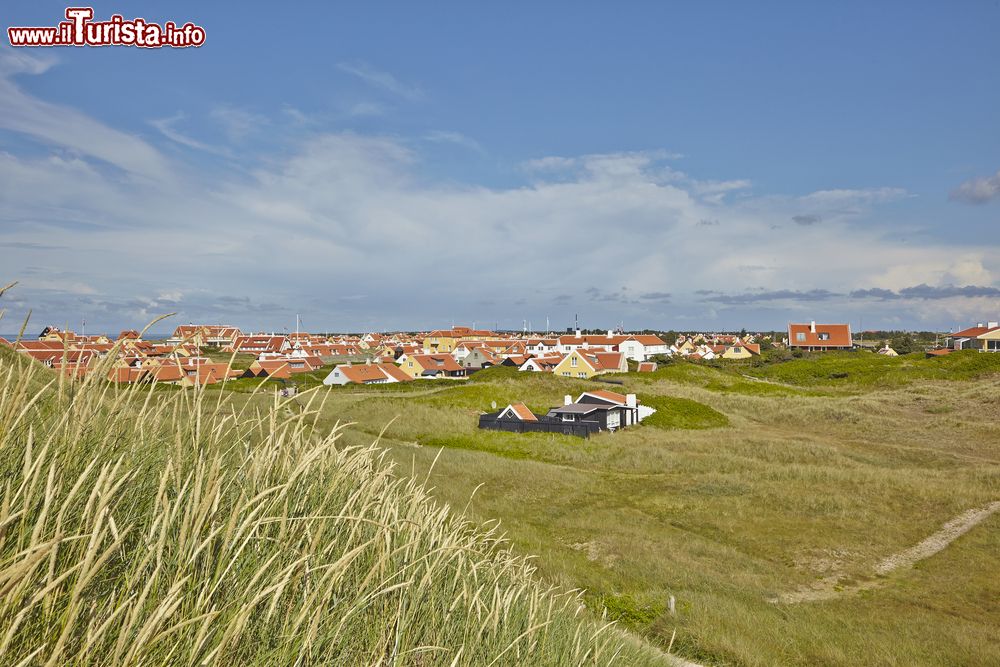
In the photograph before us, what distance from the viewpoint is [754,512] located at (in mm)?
22250

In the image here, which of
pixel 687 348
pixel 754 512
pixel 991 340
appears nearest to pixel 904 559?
pixel 754 512

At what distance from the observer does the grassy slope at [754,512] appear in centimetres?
1178

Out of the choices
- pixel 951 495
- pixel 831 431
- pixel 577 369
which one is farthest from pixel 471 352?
pixel 951 495

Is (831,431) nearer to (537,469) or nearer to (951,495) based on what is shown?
(951,495)

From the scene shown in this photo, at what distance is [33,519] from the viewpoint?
2375 mm

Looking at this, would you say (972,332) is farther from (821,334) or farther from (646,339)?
(646,339)

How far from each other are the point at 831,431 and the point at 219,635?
48.3 meters

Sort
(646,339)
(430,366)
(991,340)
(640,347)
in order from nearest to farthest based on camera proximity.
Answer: (991,340) < (430,366) < (640,347) < (646,339)

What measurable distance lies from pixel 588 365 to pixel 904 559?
58.4 m

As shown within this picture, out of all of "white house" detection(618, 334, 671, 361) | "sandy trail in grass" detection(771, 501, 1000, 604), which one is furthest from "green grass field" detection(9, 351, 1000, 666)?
"white house" detection(618, 334, 671, 361)

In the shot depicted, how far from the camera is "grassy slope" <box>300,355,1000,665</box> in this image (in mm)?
11781

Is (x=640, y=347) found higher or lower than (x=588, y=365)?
higher

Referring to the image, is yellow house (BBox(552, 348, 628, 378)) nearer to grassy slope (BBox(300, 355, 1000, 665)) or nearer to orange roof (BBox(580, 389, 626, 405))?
grassy slope (BBox(300, 355, 1000, 665))

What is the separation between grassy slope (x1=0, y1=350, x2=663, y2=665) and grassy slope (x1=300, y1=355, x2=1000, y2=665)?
16.3 feet
